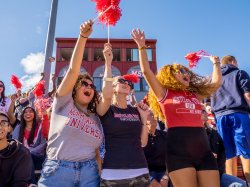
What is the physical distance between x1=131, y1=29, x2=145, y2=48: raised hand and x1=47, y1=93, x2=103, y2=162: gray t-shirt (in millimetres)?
1057

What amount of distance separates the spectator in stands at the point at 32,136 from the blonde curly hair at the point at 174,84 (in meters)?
2.69

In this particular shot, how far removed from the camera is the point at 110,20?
337 centimetres

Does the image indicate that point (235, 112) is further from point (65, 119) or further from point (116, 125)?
point (65, 119)

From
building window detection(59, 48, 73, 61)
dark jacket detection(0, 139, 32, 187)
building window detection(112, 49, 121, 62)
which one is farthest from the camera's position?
building window detection(112, 49, 121, 62)

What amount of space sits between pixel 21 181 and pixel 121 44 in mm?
26544

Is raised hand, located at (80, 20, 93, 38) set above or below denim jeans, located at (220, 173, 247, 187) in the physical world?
above

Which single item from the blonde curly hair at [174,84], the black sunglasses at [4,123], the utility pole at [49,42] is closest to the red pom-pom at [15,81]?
the utility pole at [49,42]

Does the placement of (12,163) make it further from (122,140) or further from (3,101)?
(3,101)

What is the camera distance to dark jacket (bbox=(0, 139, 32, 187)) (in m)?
2.99

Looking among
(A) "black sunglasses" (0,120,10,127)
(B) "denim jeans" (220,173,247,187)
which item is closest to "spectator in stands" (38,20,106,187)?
(A) "black sunglasses" (0,120,10,127)

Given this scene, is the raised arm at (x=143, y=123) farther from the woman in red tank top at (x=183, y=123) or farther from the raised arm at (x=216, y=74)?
the raised arm at (x=216, y=74)

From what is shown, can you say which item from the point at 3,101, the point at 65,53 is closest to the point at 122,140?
the point at 3,101

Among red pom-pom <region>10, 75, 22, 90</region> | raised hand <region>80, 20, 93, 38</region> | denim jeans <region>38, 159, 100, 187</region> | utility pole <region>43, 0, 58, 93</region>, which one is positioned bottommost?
denim jeans <region>38, 159, 100, 187</region>

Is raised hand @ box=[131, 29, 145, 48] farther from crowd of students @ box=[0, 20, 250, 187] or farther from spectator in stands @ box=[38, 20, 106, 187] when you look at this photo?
spectator in stands @ box=[38, 20, 106, 187]
